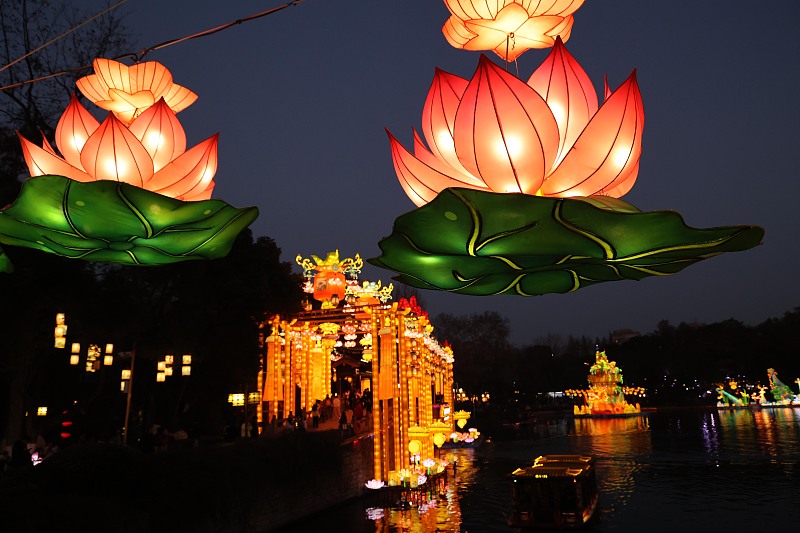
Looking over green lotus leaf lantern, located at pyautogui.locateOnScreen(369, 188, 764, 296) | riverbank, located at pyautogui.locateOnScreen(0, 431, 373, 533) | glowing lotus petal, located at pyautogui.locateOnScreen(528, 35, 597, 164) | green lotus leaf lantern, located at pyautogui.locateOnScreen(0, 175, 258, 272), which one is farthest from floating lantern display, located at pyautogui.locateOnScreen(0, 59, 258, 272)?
riverbank, located at pyautogui.locateOnScreen(0, 431, 373, 533)

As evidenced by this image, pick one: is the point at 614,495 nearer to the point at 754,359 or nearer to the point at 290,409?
the point at 290,409

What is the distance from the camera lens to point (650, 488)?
1855 cm

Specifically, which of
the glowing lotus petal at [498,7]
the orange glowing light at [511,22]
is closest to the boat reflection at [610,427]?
the orange glowing light at [511,22]

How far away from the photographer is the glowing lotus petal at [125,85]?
3992mm

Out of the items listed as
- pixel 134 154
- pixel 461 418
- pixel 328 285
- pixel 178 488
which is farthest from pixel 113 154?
pixel 461 418

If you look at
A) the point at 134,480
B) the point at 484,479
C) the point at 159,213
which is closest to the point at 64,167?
the point at 159,213

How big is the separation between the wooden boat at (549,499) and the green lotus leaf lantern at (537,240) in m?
9.25

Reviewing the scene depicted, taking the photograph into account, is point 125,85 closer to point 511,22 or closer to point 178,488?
point 511,22

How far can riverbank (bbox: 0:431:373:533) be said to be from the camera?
7.03 meters

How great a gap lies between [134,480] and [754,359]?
222ft

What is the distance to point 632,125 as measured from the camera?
2.69m

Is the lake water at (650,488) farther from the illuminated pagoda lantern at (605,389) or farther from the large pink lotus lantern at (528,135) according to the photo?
the illuminated pagoda lantern at (605,389)

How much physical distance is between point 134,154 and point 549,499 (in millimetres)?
10406

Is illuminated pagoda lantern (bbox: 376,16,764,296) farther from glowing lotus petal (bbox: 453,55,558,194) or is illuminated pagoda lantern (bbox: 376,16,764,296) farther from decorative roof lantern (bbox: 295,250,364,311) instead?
decorative roof lantern (bbox: 295,250,364,311)
